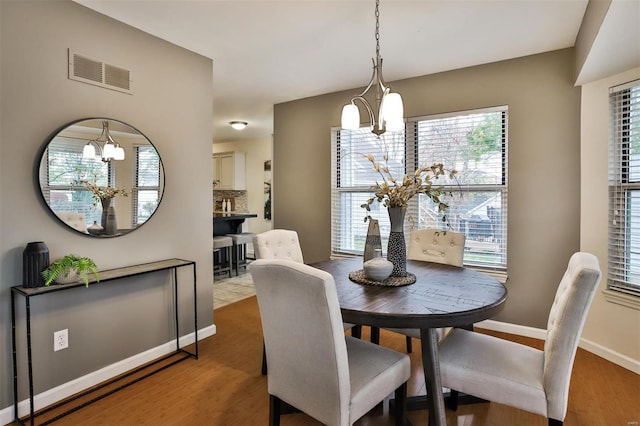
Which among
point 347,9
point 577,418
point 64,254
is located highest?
point 347,9

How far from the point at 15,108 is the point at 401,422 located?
2.80 metres

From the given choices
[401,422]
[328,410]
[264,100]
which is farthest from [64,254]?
[264,100]

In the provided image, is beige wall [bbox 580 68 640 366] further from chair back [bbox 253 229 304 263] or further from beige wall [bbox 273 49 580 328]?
chair back [bbox 253 229 304 263]

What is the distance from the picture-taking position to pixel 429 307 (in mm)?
1578

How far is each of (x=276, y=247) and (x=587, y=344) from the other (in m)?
2.66

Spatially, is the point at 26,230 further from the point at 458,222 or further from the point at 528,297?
the point at 528,297

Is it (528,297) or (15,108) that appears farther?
(528,297)

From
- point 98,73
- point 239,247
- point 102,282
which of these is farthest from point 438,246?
point 239,247

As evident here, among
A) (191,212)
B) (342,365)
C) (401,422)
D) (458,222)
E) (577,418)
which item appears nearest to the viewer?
(342,365)

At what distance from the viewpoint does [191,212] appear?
3.04 meters

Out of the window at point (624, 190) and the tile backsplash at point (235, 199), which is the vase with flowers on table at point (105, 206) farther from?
the tile backsplash at point (235, 199)

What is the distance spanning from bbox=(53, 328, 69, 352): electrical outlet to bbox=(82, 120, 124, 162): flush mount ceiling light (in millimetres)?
1153

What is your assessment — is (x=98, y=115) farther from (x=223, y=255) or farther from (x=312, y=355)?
(x=223, y=255)

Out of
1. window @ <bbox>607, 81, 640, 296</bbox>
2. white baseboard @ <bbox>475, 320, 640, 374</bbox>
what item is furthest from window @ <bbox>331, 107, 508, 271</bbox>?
window @ <bbox>607, 81, 640, 296</bbox>
